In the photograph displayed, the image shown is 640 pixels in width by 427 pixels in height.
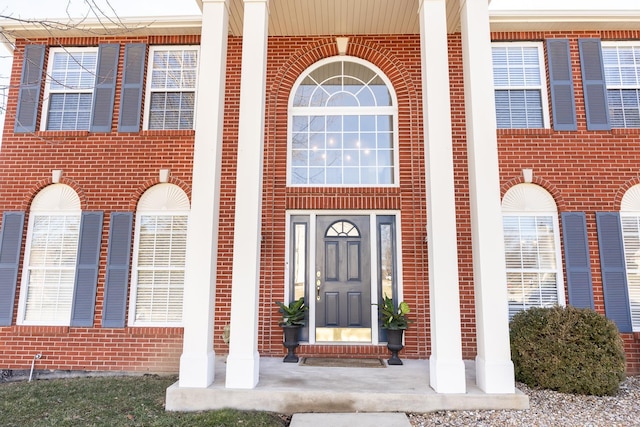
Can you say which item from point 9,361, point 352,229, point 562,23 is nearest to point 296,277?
point 352,229

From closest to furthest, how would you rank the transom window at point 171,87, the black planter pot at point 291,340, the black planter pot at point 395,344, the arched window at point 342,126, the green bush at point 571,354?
the green bush at point 571,354 → the black planter pot at point 395,344 → the black planter pot at point 291,340 → the arched window at point 342,126 → the transom window at point 171,87

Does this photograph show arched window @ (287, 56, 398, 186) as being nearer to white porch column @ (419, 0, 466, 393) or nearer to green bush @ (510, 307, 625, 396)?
white porch column @ (419, 0, 466, 393)

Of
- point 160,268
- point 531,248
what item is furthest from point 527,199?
point 160,268

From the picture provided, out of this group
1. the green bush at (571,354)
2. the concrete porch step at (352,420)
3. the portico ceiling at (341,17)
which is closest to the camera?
the concrete porch step at (352,420)

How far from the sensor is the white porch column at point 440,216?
165 inches

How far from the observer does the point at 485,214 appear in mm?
4352

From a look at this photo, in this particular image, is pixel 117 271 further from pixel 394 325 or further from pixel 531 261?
pixel 531 261

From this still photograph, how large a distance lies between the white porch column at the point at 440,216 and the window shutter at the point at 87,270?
4799 mm

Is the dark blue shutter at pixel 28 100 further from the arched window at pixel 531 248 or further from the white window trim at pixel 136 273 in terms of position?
the arched window at pixel 531 248

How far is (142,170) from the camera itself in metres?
6.29

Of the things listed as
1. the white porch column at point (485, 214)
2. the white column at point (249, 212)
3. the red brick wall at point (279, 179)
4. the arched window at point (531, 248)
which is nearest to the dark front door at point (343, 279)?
the red brick wall at point (279, 179)

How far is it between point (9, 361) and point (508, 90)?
27.9 ft

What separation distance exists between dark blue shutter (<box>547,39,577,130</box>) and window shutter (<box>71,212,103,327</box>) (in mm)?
7069

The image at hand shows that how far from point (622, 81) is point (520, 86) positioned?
5.13 feet
